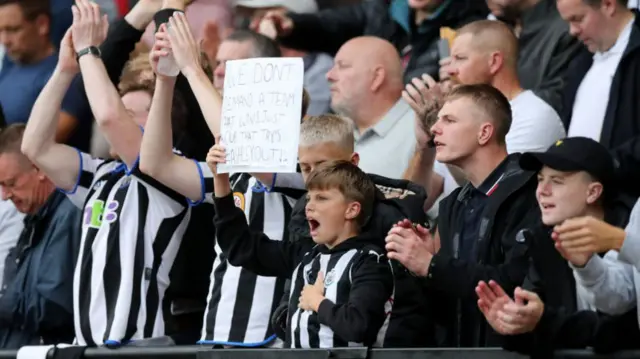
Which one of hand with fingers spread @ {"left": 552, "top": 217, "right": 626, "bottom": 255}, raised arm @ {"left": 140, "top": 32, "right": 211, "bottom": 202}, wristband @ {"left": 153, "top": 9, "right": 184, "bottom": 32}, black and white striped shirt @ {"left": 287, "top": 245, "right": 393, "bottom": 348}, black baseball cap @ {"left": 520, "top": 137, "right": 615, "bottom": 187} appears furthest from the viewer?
wristband @ {"left": 153, "top": 9, "right": 184, "bottom": 32}

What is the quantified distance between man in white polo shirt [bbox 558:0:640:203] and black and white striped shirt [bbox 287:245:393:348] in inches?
51.9

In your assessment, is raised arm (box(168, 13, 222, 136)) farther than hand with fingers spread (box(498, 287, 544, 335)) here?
Yes

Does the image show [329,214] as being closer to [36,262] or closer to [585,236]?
[585,236]

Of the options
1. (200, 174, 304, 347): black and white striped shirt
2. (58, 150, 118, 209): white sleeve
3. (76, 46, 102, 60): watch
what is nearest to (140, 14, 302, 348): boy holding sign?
(200, 174, 304, 347): black and white striped shirt

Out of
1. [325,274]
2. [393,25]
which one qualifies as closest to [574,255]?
[325,274]

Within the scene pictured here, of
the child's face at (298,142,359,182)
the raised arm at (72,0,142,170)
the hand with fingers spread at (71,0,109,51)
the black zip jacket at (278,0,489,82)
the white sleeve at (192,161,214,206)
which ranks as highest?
the black zip jacket at (278,0,489,82)

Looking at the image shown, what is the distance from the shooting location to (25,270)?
7.03 metres

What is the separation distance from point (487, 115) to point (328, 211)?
29.0 inches

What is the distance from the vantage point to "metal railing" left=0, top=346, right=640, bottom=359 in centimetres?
496

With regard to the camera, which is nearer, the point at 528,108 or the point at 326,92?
the point at 528,108

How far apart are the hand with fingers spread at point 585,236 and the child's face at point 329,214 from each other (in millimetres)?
1104

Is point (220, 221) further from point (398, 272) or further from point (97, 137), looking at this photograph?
point (97, 137)

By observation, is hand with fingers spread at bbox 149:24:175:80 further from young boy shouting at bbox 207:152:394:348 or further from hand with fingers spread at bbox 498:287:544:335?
hand with fingers spread at bbox 498:287:544:335

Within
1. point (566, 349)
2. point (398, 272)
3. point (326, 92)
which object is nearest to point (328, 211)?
point (398, 272)
